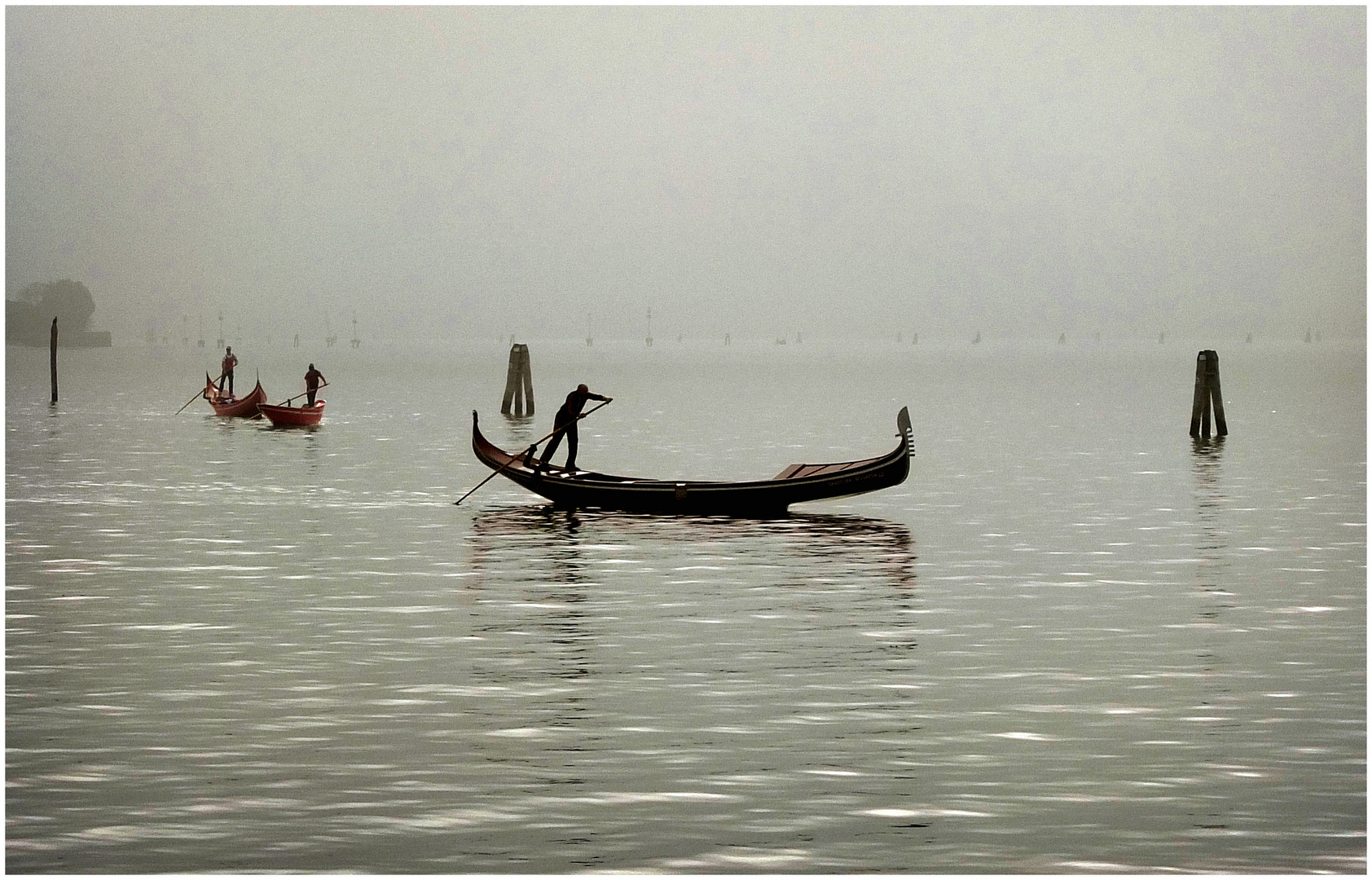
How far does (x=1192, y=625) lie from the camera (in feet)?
57.6

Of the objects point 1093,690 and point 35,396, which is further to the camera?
point 35,396

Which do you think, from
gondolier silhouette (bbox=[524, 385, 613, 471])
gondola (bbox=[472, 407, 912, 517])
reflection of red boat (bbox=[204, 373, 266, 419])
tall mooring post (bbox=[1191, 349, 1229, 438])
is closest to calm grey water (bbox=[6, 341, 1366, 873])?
gondola (bbox=[472, 407, 912, 517])

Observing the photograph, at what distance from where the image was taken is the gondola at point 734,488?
25328mm

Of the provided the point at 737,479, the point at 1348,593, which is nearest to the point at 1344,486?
Result: the point at 737,479

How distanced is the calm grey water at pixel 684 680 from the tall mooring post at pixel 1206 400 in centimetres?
995

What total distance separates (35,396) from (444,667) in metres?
63.1

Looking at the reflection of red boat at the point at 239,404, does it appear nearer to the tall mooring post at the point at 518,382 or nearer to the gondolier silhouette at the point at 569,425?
the tall mooring post at the point at 518,382

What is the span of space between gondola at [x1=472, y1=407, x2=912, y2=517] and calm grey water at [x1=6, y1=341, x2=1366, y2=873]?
0.33 m

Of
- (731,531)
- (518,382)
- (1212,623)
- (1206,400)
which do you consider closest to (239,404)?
(518,382)

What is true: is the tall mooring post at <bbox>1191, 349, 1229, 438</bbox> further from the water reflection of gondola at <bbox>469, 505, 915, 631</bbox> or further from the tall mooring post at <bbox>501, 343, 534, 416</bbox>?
the tall mooring post at <bbox>501, 343, 534, 416</bbox>

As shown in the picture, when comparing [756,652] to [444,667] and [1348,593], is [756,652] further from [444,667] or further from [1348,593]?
[1348,593]

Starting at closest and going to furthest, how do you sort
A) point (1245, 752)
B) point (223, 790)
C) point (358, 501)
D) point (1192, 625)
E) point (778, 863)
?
point (778, 863) → point (223, 790) → point (1245, 752) → point (1192, 625) → point (358, 501)

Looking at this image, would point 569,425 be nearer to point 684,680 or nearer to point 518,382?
point 684,680

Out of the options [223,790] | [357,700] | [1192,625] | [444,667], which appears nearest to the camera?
[223,790]
